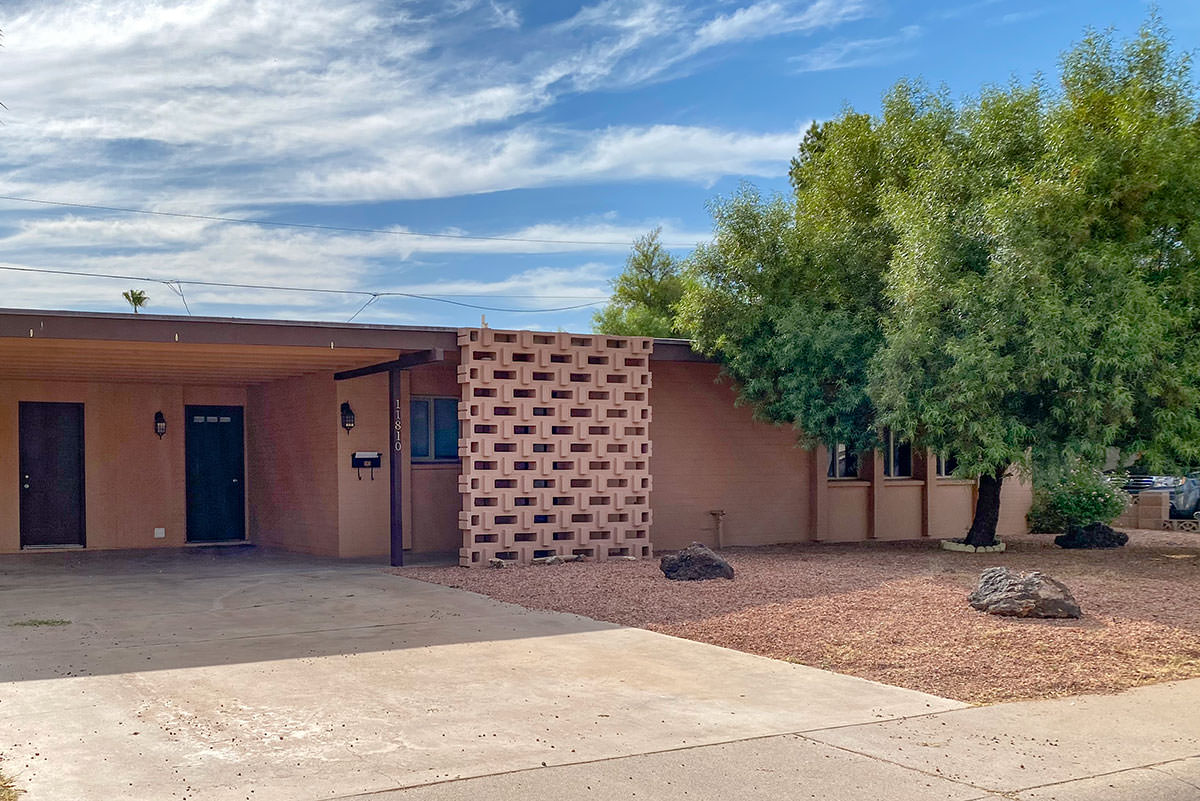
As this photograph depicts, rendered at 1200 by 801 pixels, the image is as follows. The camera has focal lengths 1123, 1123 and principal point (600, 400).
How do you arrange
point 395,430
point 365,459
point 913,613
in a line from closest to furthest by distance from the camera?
point 913,613 → point 395,430 → point 365,459

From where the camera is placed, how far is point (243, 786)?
17.6 ft

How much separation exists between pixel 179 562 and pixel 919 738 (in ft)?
39.5

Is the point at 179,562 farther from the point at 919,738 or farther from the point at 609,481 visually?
the point at 919,738

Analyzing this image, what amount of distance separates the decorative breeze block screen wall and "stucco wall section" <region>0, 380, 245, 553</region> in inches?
247

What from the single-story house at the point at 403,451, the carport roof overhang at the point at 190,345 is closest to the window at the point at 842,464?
the single-story house at the point at 403,451

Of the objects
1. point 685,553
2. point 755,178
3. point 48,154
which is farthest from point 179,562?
point 48,154

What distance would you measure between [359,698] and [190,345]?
712cm

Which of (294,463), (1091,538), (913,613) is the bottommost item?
(1091,538)

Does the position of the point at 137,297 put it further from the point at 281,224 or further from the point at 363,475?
the point at 363,475

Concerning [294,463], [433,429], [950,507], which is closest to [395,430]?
[433,429]

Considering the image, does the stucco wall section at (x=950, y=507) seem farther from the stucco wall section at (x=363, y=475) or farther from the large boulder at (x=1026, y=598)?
the large boulder at (x=1026, y=598)

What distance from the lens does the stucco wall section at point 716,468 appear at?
56.9 ft

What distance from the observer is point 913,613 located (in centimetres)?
1035

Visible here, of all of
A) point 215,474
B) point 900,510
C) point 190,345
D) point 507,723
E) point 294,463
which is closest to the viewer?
point 507,723
